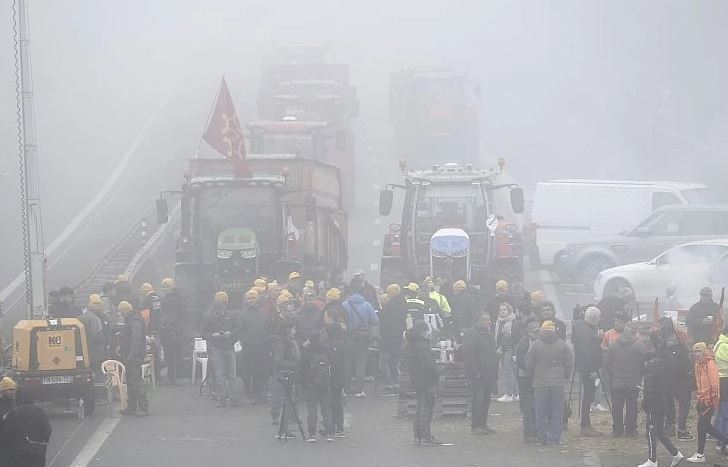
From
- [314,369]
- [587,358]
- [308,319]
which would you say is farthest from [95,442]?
[587,358]

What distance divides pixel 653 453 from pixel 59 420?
7903 millimetres

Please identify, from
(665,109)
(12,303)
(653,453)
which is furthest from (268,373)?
(665,109)

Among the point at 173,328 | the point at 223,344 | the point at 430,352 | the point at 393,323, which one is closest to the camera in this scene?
the point at 430,352

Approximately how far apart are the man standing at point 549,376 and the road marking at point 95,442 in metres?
5.23

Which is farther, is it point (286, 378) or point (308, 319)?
point (308, 319)

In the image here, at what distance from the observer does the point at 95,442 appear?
60.4 ft

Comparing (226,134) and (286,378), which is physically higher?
(226,134)

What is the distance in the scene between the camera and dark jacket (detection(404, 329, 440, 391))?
18.1 meters

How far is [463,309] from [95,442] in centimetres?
662

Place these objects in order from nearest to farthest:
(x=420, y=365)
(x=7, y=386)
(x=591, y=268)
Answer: (x=7, y=386)
(x=420, y=365)
(x=591, y=268)

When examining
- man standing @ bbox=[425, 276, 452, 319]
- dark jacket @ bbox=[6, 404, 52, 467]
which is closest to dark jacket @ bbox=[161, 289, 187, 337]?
man standing @ bbox=[425, 276, 452, 319]

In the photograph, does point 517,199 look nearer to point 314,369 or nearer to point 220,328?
point 220,328

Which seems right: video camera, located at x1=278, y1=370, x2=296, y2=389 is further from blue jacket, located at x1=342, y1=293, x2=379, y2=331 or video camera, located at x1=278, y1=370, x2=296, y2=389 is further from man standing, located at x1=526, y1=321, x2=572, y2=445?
blue jacket, located at x1=342, y1=293, x2=379, y2=331

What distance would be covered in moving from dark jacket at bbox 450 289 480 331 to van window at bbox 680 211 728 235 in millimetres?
10037
